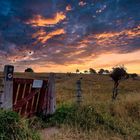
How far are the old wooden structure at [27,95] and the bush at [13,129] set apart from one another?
5.63 feet

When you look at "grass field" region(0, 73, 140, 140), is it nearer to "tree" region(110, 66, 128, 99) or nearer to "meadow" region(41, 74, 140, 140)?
"meadow" region(41, 74, 140, 140)

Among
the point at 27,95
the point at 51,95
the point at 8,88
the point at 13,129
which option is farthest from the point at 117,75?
the point at 13,129

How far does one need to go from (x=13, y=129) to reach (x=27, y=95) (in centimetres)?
336

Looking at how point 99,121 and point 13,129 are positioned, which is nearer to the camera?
point 13,129

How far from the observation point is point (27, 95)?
37.6 feet

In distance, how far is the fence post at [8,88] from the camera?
1019 centimetres

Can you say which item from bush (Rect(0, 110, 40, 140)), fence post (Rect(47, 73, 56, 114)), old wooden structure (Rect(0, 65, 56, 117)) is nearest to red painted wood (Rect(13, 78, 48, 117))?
old wooden structure (Rect(0, 65, 56, 117))

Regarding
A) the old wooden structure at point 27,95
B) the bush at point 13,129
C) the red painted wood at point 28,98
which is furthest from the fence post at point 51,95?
the bush at point 13,129

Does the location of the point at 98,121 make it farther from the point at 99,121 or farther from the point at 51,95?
the point at 51,95

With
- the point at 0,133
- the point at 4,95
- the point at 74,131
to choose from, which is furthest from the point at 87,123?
the point at 0,133

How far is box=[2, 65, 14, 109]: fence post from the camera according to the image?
10.2 meters

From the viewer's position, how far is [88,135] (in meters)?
9.87

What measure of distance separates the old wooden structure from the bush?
1.71 meters

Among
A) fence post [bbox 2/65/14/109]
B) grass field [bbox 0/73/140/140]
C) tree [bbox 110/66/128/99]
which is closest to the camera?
grass field [bbox 0/73/140/140]
